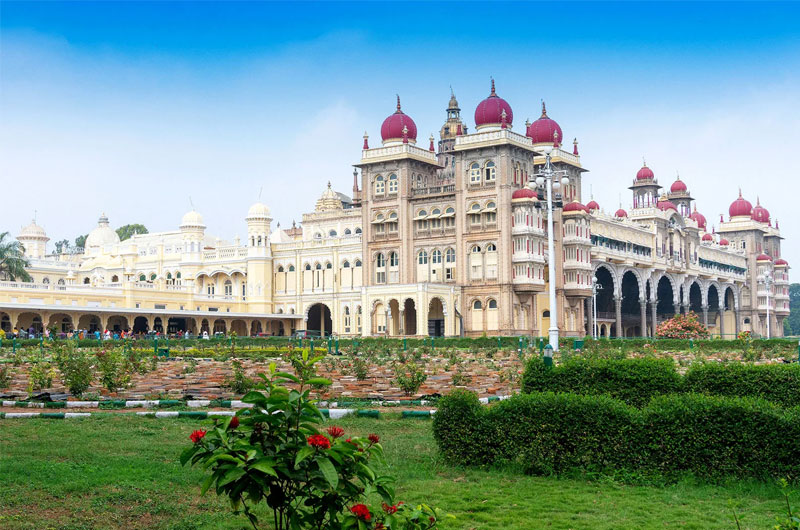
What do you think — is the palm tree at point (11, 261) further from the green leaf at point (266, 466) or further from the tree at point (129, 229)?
the green leaf at point (266, 466)

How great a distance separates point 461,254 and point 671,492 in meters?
52.4

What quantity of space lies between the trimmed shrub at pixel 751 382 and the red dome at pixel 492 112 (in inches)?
2003

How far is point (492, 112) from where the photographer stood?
6316cm

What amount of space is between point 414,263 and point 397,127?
1088cm

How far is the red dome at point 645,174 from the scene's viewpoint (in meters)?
89.9

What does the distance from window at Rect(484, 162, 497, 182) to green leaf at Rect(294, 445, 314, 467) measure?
56.2 metres

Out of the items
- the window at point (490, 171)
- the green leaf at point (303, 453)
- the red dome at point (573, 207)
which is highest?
the window at point (490, 171)

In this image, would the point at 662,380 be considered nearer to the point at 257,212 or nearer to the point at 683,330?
the point at 683,330

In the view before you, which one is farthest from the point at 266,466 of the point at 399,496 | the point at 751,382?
the point at 751,382

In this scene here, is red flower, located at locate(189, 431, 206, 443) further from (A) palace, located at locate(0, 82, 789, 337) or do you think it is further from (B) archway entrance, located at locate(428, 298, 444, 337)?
(B) archway entrance, located at locate(428, 298, 444, 337)

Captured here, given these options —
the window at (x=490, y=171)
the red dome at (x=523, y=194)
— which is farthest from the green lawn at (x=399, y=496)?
the window at (x=490, y=171)

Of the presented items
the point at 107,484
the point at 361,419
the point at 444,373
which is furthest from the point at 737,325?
the point at 107,484

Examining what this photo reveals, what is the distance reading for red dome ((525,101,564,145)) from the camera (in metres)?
68.6

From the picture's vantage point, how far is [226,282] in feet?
257
